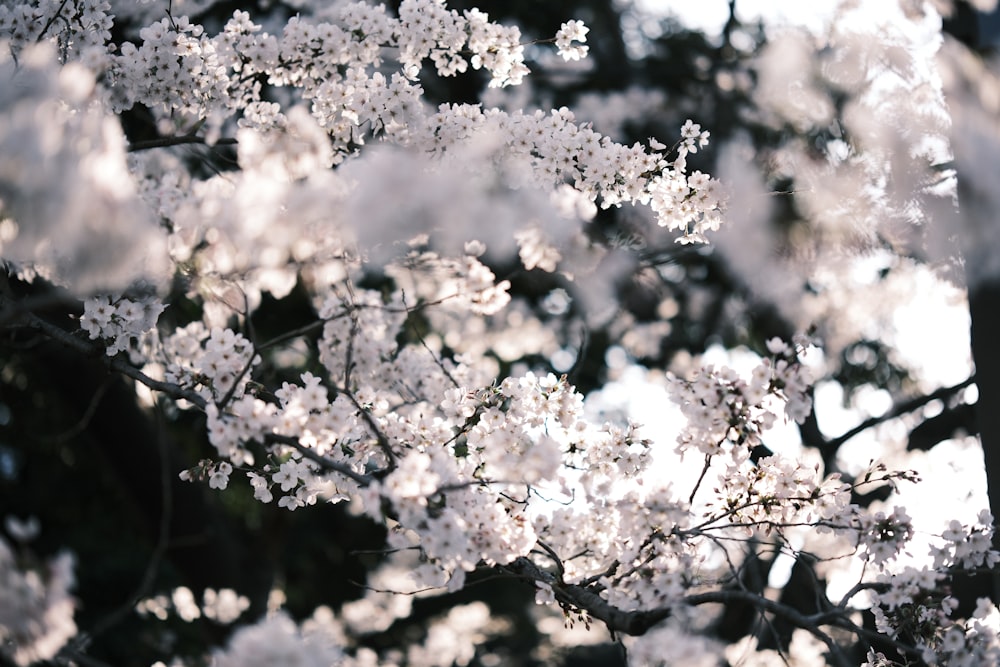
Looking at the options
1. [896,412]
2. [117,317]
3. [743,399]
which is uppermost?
[117,317]

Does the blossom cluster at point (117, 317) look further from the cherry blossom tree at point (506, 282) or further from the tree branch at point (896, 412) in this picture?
the tree branch at point (896, 412)

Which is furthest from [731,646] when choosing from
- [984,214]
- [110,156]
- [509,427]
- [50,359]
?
[110,156]

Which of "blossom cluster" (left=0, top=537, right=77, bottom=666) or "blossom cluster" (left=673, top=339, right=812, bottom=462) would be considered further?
"blossom cluster" (left=673, top=339, right=812, bottom=462)

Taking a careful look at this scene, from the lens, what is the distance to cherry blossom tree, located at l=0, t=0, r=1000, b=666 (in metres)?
2.30

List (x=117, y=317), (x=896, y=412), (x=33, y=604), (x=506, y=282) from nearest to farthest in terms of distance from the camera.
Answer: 1. (x=33, y=604)
2. (x=506, y=282)
3. (x=117, y=317)
4. (x=896, y=412)

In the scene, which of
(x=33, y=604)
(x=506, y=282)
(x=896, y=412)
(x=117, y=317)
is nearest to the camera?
(x=33, y=604)

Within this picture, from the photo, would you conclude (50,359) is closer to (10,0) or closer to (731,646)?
(10,0)

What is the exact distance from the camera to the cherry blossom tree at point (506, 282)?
2305 millimetres

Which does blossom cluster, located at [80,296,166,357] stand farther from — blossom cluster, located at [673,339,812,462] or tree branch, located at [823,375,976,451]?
tree branch, located at [823,375,976,451]

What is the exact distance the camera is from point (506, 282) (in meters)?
2.58


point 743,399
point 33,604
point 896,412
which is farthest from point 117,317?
point 896,412

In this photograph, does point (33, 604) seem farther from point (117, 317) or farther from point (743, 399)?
point (743, 399)

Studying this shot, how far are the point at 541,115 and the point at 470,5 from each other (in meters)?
3.10

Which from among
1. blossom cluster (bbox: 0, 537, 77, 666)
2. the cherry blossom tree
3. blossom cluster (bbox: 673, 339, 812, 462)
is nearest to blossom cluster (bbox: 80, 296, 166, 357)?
the cherry blossom tree
